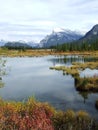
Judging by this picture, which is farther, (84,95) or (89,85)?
(89,85)

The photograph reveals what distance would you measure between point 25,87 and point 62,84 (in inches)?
290

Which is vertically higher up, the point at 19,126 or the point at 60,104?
the point at 19,126

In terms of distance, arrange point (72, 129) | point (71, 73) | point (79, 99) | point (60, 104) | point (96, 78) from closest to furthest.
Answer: point (72, 129)
point (60, 104)
point (79, 99)
point (96, 78)
point (71, 73)

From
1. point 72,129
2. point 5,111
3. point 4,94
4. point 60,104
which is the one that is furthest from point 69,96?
point 5,111

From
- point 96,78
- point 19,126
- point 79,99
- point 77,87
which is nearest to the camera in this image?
point 19,126

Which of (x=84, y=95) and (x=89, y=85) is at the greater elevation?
(x=89, y=85)

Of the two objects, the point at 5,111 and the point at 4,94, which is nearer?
the point at 5,111

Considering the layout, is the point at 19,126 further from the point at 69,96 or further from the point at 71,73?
the point at 71,73

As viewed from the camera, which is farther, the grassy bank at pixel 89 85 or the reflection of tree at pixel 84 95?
the grassy bank at pixel 89 85

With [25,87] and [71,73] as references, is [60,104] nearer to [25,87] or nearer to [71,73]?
[25,87]

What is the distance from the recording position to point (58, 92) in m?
43.7

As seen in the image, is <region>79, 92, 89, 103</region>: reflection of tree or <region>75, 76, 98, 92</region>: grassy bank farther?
<region>75, 76, 98, 92</region>: grassy bank

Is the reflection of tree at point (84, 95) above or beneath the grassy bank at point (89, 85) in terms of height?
beneath

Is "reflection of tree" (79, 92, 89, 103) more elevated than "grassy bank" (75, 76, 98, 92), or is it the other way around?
"grassy bank" (75, 76, 98, 92)
